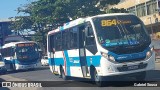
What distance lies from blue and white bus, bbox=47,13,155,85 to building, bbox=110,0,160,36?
2931 centimetres

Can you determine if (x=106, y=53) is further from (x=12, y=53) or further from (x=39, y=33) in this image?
(x=39, y=33)

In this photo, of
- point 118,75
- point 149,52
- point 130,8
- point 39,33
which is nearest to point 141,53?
point 149,52

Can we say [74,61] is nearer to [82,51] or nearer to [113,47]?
[82,51]

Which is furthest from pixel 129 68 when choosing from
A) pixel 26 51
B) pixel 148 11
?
pixel 148 11

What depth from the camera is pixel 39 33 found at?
6116cm

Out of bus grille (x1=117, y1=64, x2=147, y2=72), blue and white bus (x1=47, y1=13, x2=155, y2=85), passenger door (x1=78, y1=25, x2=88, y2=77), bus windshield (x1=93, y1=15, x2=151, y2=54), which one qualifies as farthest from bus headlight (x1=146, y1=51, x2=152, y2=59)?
passenger door (x1=78, y1=25, x2=88, y2=77)

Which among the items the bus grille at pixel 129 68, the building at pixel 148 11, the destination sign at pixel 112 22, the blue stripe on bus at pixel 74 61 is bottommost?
the bus grille at pixel 129 68

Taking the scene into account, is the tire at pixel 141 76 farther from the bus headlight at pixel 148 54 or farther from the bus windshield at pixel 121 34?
the bus windshield at pixel 121 34

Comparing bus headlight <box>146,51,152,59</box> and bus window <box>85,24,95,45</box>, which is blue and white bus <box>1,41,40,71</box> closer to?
bus window <box>85,24,95,45</box>

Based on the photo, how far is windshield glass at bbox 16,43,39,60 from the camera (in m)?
33.6

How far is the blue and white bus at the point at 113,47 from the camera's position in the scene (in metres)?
13.4

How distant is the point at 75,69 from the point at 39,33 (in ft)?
147

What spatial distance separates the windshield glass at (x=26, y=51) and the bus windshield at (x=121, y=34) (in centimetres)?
1991

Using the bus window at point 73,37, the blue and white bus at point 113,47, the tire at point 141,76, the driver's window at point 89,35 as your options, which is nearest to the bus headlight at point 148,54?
the blue and white bus at point 113,47
